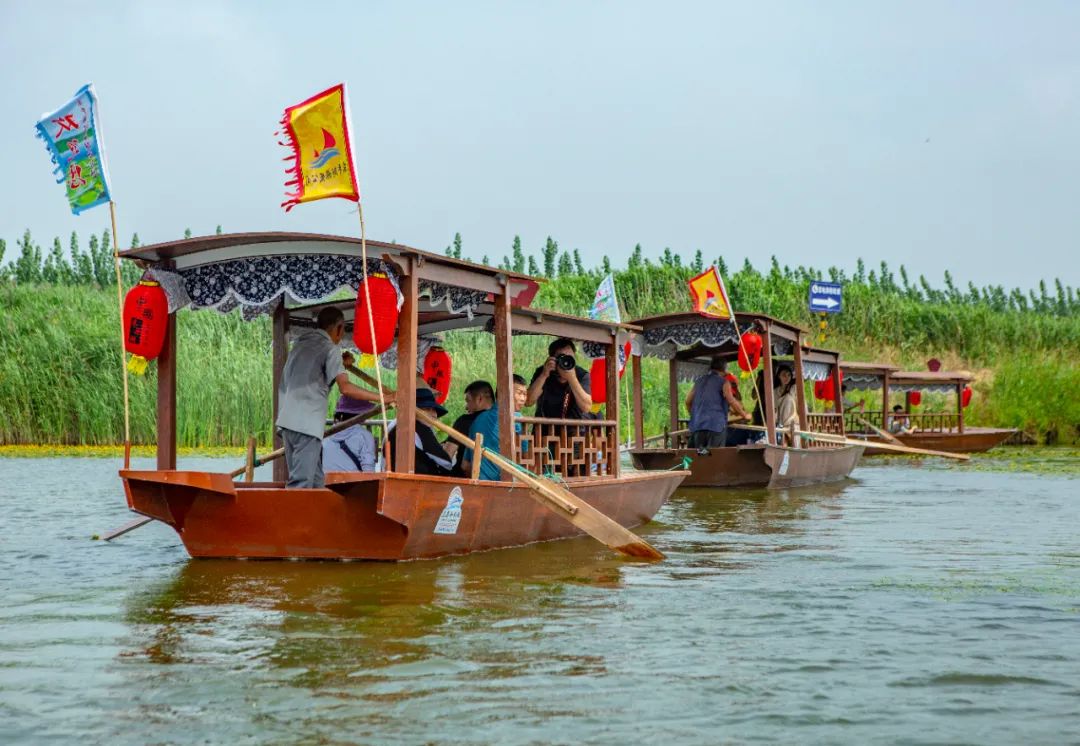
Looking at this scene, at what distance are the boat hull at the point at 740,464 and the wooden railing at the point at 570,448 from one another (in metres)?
3.43

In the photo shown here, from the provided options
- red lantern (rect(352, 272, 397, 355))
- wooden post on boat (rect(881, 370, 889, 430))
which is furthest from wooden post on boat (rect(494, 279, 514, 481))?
wooden post on boat (rect(881, 370, 889, 430))

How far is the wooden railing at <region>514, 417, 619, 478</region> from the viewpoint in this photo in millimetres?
8727

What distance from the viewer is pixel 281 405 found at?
7.72 m

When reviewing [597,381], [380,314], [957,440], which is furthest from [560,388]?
[957,440]

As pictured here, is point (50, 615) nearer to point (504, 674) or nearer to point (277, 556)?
point (277, 556)

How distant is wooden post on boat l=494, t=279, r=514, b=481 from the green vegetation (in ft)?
34.3

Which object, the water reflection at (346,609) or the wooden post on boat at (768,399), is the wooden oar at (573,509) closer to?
the water reflection at (346,609)

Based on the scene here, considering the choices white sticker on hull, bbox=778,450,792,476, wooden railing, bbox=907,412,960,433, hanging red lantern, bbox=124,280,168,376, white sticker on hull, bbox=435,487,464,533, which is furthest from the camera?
wooden railing, bbox=907,412,960,433

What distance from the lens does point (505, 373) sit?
27.4 feet

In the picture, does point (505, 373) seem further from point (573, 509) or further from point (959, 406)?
point (959, 406)

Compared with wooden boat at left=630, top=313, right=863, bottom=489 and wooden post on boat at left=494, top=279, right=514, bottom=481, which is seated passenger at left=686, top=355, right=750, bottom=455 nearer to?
wooden boat at left=630, top=313, right=863, bottom=489

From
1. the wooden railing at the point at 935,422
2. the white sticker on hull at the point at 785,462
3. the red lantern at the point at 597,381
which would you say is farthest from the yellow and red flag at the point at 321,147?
the wooden railing at the point at 935,422

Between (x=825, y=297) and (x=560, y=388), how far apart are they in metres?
14.5

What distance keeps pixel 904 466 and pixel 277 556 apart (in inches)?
623
